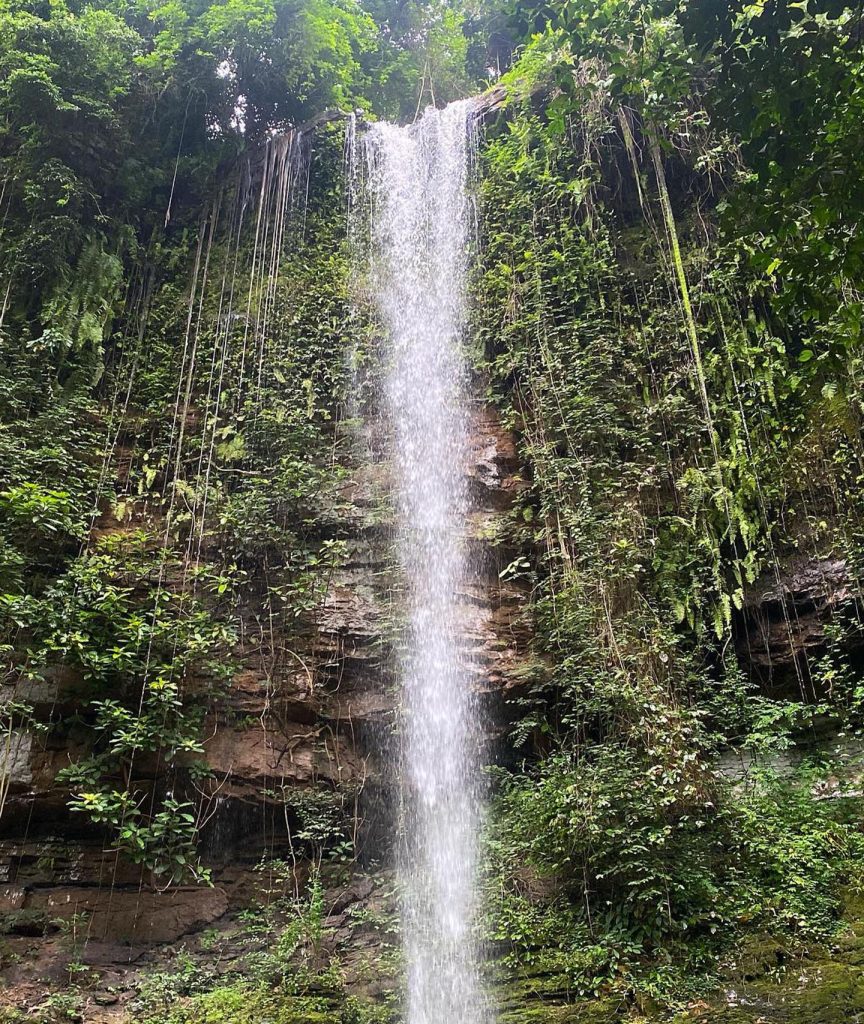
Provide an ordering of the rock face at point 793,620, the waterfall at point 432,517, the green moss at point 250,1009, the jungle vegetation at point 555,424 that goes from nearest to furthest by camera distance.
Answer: the jungle vegetation at point 555,424 < the green moss at point 250,1009 < the waterfall at point 432,517 < the rock face at point 793,620

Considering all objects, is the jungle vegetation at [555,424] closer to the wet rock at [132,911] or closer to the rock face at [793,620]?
the rock face at [793,620]

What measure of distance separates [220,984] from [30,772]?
7.27 feet

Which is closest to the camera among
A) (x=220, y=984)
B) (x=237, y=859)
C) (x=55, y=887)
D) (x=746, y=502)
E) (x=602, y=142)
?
(x=220, y=984)

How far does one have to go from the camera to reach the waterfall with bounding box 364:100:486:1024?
5449 millimetres

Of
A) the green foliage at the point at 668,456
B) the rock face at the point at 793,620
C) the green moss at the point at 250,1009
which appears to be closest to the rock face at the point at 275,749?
the green foliage at the point at 668,456

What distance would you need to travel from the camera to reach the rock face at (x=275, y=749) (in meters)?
5.75

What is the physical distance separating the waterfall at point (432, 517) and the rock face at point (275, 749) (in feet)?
0.72

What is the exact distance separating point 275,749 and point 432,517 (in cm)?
268

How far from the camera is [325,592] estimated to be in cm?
707

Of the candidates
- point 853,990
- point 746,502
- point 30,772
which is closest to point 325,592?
point 30,772

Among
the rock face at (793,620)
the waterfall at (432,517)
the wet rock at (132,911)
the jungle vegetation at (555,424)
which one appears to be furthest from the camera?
the rock face at (793,620)

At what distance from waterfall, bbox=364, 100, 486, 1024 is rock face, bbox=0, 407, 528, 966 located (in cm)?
22

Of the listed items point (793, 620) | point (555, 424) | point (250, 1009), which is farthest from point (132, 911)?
point (793, 620)

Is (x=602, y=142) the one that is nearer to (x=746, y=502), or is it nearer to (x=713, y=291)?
(x=713, y=291)
